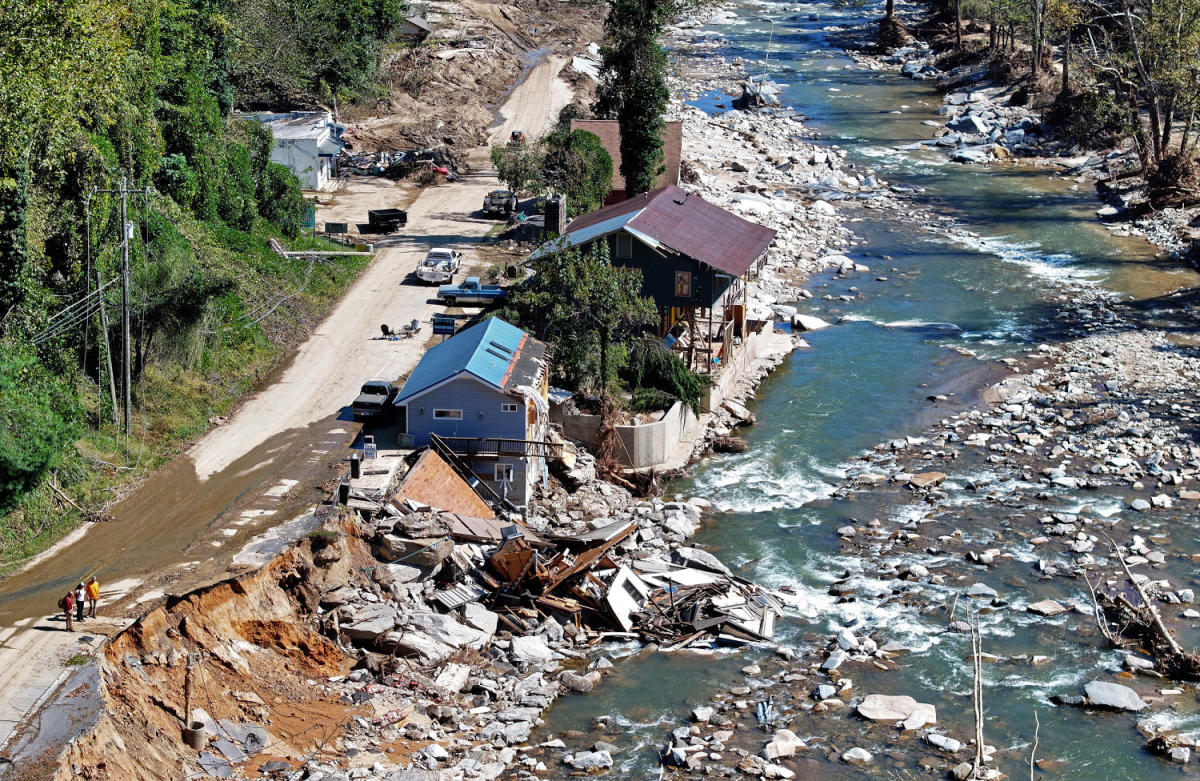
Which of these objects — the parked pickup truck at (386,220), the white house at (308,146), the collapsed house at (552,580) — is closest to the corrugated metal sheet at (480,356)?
the collapsed house at (552,580)

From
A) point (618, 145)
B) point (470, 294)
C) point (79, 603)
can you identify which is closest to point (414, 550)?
point (79, 603)

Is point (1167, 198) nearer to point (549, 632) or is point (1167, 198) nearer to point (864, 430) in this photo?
point (864, 430)

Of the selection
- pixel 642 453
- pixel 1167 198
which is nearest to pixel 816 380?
pixel 642 453

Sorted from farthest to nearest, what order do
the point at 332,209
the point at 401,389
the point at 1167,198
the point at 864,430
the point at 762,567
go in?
the point at 1167,198, the point at 332,209, the point at 864,430, the point at 401,389, the point at 762,567

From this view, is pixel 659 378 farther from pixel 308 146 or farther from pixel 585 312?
pixel 308 146

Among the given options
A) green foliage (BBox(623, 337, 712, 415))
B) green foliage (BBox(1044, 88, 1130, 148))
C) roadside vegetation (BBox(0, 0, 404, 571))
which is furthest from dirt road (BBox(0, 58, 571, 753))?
green foliage (BBox(1044, 88, 1130, 148))

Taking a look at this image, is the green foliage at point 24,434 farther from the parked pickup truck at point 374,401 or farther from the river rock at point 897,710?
the river rock at point 897,710

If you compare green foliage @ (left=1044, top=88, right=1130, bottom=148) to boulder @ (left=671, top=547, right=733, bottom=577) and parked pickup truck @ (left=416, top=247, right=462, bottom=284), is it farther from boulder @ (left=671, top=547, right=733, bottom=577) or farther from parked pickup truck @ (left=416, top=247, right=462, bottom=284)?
boulder @ (left=671, top=547, right=733, bottom=577)
